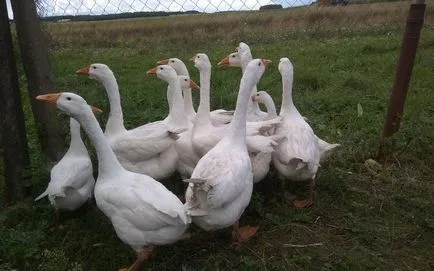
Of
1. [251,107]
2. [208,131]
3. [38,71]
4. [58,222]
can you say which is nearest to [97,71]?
[38,71]

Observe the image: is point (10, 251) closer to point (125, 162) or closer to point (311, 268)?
point (125, 162)

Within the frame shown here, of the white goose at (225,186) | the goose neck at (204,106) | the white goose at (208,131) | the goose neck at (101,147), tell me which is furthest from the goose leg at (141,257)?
the goose neck at (204,106)

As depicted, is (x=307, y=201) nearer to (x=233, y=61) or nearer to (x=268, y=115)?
(x=268, y=115)

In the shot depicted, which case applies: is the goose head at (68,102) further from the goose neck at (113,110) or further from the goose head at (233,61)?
the goose head at (233,61)

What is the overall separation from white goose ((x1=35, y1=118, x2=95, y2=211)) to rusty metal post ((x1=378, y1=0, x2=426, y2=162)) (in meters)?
2.72

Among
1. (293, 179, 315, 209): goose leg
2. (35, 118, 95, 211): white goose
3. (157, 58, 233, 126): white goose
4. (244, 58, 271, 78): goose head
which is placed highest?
(244, 58, 271, 78): goose head

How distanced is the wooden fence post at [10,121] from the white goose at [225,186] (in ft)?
4.81

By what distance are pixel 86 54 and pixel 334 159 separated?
7.60 meters

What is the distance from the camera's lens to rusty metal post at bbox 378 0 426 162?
4.30 m

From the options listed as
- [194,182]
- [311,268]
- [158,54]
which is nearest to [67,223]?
[194,182]

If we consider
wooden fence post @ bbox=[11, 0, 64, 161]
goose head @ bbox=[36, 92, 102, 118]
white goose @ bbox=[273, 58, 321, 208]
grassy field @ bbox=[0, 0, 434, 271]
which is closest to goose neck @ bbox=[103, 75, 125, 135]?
wooden fence post @ bbox=[11, 0, 64, 161]

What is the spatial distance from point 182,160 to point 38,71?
1.42 metres

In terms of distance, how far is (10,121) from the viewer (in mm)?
3752

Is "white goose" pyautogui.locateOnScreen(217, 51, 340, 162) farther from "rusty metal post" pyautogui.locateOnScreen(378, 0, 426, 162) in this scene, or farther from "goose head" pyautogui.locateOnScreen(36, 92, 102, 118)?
"goose head" pyautogui.locateOnScreen(36, 92, 102, 118)
